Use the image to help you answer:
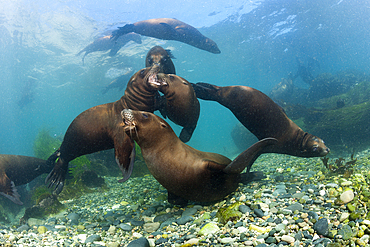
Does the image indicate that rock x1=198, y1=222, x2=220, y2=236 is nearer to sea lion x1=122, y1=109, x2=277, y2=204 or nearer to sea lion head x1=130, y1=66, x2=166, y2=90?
sea lion x1=122, y1=109, x2=277, y2=204

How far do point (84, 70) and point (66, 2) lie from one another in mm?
10562

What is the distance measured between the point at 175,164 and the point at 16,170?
543 centimetres

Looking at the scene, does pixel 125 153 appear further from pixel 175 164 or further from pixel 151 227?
pixel 151 227

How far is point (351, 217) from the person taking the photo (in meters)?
1.72

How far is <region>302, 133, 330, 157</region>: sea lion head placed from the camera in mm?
3938

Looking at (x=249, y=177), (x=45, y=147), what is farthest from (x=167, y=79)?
(x=45, y=147)

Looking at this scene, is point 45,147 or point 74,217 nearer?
point 74,217

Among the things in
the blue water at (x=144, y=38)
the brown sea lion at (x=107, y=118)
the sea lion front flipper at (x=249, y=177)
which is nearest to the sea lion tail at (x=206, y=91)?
the brown sea lion at (x=107, y=118)

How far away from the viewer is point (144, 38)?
68.8 feet

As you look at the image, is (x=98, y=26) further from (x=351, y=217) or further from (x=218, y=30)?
(x=351, y=217)

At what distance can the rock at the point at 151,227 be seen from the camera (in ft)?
8.66

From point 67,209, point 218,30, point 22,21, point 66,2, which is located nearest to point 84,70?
point 22,21

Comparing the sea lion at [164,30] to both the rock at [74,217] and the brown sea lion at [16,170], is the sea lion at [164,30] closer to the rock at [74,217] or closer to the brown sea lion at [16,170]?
the brown sea lion at [16,170]

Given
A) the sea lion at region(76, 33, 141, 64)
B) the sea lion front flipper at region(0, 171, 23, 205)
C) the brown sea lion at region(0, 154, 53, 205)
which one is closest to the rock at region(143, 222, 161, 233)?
the sea lion front flipper at region(0, 171, 23, 205)
